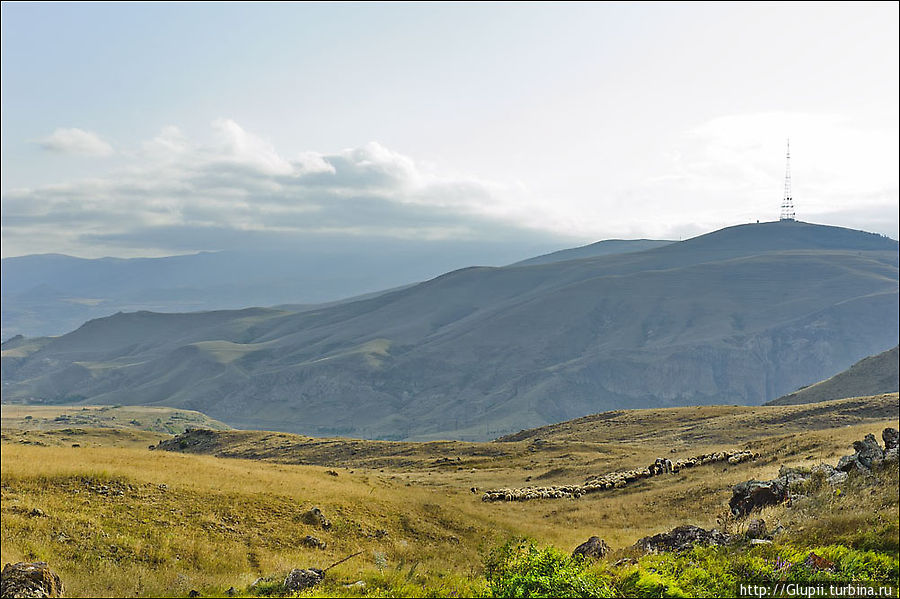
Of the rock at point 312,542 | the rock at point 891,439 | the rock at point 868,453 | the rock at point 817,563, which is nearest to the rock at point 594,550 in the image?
the rock at point 817,563

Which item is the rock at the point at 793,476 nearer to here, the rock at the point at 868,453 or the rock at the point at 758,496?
the rock at the point at 758,496

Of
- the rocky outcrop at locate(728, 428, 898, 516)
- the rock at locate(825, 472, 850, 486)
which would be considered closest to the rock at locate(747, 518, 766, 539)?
the rocky outcrop at locate(728, 428, 898, 516)

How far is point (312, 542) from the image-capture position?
20.5 metres

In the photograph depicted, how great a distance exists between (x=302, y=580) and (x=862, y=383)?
144 m

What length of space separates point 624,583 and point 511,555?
303cm

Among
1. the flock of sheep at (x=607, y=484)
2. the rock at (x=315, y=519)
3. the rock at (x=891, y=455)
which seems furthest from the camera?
the flock of sheep at (x=607, y=484)

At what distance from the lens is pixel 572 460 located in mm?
50094

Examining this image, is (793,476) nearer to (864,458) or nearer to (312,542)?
(864,458)

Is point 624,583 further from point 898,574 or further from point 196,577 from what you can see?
point 196,577

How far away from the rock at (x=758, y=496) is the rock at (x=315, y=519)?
13924 mm

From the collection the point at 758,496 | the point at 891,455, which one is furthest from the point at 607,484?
the point at 891,455

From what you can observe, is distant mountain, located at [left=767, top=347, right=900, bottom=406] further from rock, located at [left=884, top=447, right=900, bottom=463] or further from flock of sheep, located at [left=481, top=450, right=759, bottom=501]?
rock, located at [left=884, top=447, right=900, bottom=463]

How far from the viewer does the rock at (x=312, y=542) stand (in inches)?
803

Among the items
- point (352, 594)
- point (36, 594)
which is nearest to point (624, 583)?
point (352, 594)
